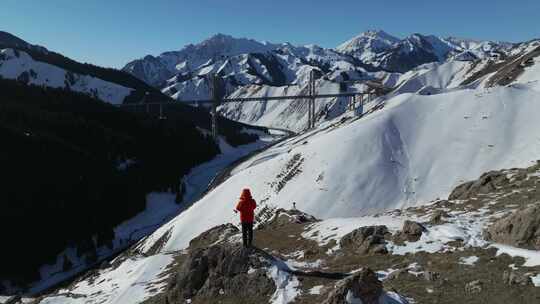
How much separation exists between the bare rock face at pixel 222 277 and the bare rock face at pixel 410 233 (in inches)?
263

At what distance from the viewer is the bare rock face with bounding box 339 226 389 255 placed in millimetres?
21123

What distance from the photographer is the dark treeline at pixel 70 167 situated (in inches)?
3900

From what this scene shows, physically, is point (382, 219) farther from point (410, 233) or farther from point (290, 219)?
point (290, 219)

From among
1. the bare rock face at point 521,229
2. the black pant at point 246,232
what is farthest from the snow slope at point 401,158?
the bare rock face at point 521,229

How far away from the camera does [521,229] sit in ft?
59.1

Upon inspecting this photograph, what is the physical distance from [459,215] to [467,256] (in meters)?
7.19

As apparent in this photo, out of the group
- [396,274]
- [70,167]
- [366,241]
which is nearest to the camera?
[396,274]

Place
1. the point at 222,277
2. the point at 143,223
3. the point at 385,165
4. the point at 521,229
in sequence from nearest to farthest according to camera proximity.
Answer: the point at 521,229, the point at 222,277, the point at 385,165, the point at 143,223

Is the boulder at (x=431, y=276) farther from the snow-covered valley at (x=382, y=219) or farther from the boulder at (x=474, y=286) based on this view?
the boulder at (x=474, y=286)

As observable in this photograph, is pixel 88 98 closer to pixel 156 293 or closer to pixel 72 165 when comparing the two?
pixel 72 165

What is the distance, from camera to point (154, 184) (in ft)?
454

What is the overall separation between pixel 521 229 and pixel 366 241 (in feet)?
21.3

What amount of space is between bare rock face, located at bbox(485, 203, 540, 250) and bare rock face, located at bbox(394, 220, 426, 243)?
10.1 ft

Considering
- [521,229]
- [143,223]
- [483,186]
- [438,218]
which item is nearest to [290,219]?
[483,186]
